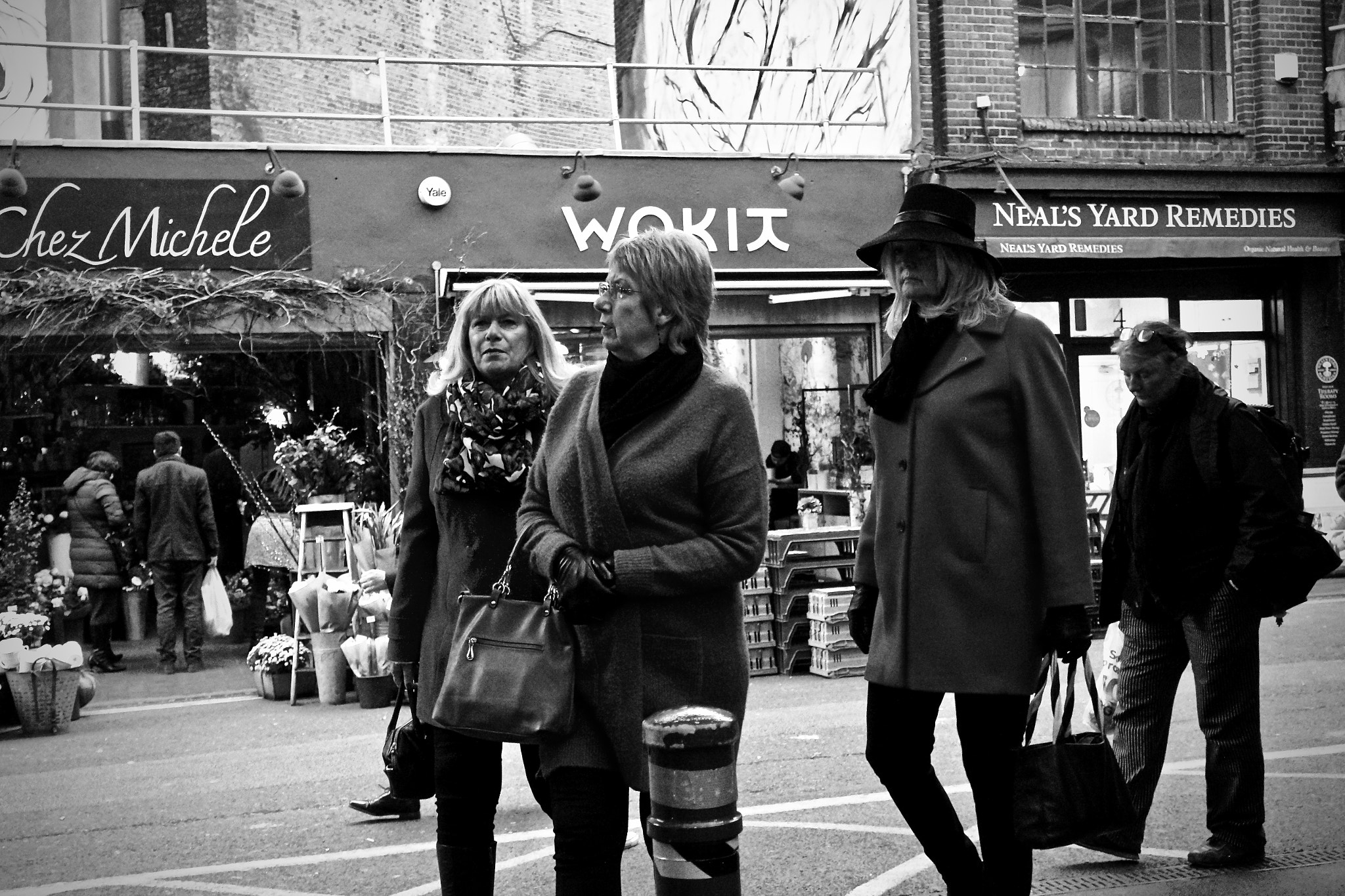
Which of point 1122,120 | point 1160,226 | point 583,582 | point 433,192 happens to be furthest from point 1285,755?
point 1122,120

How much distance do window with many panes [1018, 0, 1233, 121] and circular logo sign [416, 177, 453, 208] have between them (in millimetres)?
6236

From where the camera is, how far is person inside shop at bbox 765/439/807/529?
649 inches

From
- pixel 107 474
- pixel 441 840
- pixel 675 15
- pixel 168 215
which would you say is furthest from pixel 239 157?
pixel 441 840

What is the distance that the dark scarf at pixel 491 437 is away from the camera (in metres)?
4.16

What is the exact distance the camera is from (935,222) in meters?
4.00

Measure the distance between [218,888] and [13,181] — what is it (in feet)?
29.2

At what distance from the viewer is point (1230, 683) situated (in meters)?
5.07

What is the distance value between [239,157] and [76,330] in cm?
216

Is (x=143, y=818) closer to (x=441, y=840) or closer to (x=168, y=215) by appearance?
(x=441, y=840)

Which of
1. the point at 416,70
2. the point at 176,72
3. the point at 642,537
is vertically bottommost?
the point at 642,537

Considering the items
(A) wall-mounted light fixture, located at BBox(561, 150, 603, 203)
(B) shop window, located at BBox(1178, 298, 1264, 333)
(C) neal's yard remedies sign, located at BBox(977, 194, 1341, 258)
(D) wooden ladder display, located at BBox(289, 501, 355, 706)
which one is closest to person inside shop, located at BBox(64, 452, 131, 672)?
(D) wooden ladder display, located at BBox(289, 501, 355, 706)

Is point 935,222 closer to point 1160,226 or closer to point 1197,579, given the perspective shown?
point 1197,579

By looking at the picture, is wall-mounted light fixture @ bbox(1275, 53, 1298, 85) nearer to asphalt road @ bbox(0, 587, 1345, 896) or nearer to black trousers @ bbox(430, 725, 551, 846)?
asphalt road @ bbox(0, 587, 1345, 896)

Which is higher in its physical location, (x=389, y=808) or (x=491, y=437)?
(x=491, y=437)
